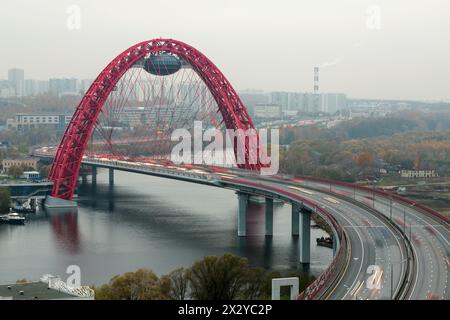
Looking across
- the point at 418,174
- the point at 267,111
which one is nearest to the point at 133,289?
the point at 418,174

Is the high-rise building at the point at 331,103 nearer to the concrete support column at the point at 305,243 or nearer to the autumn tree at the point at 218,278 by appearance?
the concrete support column at the point at 305,243

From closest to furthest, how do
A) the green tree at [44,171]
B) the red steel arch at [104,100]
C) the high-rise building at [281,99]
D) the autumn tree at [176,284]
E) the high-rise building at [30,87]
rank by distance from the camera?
1. the autumn tree at [176,284]
2. the red steel arch at [104,100]
3. the green tree at [44,171]
4. the high-rise building at [281,99]
5. the high-rise building at [30,87]

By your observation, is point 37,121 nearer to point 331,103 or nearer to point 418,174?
point 331,103

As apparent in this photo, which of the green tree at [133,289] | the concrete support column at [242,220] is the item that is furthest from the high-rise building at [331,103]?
the green tree at [133,289]

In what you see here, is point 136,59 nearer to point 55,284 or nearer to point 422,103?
point 55,284

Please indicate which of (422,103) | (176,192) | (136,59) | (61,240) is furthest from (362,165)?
(422,103)

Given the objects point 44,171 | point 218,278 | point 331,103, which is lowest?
point 218,278

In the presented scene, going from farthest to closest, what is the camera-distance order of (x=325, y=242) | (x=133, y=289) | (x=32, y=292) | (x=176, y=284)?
(x=325, y=242) → (x=176, y=284) → (x=133, y=289) → (x=32, y=292)
